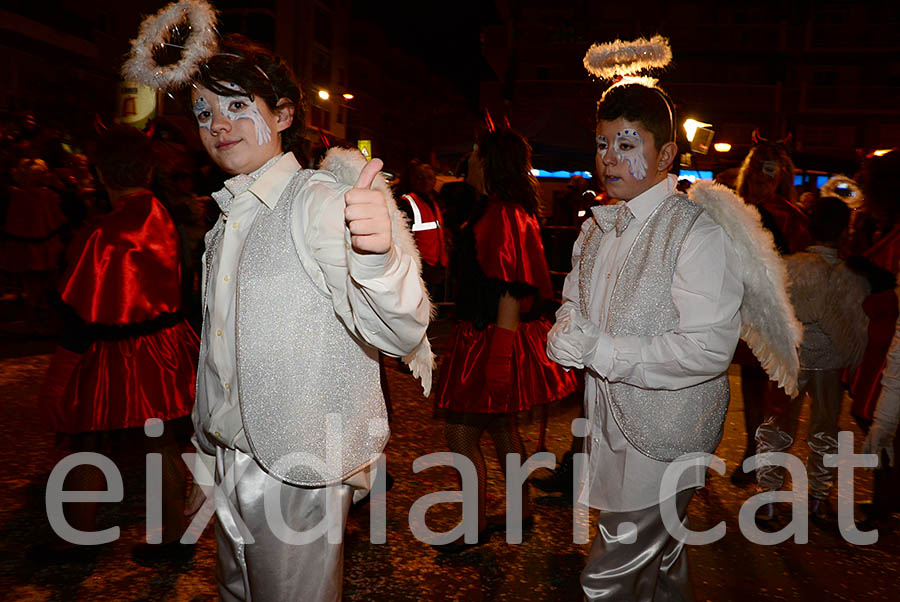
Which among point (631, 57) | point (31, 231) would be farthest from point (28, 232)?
point (631, 57)

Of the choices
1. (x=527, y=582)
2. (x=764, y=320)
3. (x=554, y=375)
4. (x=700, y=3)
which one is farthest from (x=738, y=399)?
(x=700, y=3)

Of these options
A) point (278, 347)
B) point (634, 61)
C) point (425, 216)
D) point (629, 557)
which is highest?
point (634, 61)

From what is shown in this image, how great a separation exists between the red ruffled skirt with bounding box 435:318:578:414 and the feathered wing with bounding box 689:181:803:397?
1393mm

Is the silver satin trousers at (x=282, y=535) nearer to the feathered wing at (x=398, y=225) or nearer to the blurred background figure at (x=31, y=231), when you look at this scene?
the feathered wing at (x=398, y=225)

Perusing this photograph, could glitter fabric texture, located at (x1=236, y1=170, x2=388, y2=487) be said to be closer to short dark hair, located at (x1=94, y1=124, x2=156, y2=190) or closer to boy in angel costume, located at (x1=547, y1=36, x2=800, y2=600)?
boy in angel costume, located at (x1=547, y1=36, x2=800, y2=600)

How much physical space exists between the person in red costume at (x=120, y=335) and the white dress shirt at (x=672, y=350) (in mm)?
2189

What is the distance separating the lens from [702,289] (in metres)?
2.21

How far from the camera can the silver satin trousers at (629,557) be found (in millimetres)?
2332

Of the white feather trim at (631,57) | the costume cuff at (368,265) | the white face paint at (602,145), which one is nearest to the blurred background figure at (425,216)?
the white feather trim at (631,57)

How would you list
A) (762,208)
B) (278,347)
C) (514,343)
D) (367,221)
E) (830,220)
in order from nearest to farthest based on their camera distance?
1. (367,221)
2. (278,347)
3. (514,343)
4. (830,220)
5. (762,208)

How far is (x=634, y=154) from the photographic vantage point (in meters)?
2.48

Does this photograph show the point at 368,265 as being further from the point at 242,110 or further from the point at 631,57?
the point at 631,57

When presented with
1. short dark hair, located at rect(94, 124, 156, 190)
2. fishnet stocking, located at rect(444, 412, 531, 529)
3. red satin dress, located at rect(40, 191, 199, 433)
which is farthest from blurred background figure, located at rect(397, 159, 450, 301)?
red satin dress, located at rect(40, 191, 199, 433)

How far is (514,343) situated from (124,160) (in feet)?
7.21
